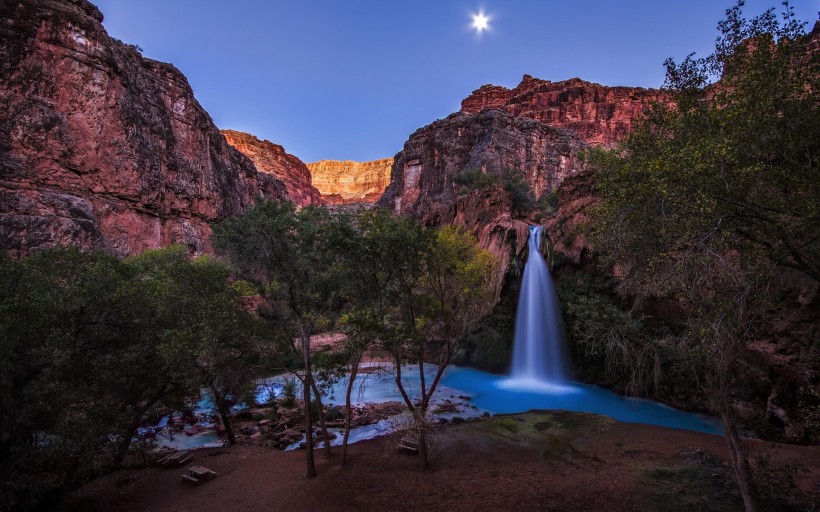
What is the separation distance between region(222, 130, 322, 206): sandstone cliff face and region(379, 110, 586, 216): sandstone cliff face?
6022 cm

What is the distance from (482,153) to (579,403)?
57.5 metres

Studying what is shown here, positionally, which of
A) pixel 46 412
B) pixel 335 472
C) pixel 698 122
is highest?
pixel 698 122

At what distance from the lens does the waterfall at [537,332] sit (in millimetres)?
27938

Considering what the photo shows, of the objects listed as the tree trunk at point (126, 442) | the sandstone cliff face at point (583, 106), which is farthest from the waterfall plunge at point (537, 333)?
the sandstone cliff face at point (583, 106)

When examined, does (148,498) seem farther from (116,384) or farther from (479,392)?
(479,392)

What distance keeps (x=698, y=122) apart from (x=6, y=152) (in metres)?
54.3

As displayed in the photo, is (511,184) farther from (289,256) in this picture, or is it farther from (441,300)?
(289,256)

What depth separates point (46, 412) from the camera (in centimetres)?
934

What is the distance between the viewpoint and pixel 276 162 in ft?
455

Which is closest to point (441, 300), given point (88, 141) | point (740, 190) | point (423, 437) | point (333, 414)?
point (423, 437)

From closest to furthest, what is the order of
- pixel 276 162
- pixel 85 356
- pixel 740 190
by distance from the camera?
1. pixel 740 190
2. pixel 85 356
3. pixel 276 162

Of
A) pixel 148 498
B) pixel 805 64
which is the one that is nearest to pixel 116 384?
pixel 148 498

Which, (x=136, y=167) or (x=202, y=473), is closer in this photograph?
(x=202, y=473)

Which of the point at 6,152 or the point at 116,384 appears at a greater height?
the point at 6,152
